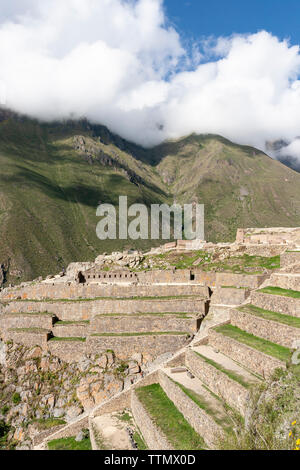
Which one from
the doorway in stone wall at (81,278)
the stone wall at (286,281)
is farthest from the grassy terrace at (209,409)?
the doorway in stone wall at (81,278)

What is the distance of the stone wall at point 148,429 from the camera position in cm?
1398

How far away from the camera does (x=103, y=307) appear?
90.8 feet

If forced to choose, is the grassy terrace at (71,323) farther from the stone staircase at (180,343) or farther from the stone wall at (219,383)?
the stone wall at (219,383)

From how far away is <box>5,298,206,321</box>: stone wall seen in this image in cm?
2533

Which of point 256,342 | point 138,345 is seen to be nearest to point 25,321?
point 138,345

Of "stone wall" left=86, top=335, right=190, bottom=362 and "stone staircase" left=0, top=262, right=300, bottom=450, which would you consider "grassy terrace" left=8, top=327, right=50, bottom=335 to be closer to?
"stone staircase" left=0, top=262, right=300, bottom=450

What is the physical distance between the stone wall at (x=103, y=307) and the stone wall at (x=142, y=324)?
121 centimetres

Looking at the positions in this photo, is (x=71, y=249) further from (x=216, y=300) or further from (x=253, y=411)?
(x=253, y=411)

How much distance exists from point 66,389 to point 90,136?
181476 mm

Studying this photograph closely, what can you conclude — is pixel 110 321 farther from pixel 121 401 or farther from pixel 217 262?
pixel 217 262

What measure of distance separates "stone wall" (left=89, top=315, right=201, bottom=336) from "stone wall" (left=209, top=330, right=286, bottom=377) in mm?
4197

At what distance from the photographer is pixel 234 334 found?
18578 mm

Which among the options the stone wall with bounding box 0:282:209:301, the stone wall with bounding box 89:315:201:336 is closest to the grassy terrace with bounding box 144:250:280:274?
the stone wall with bounding box 0:282:209:301
